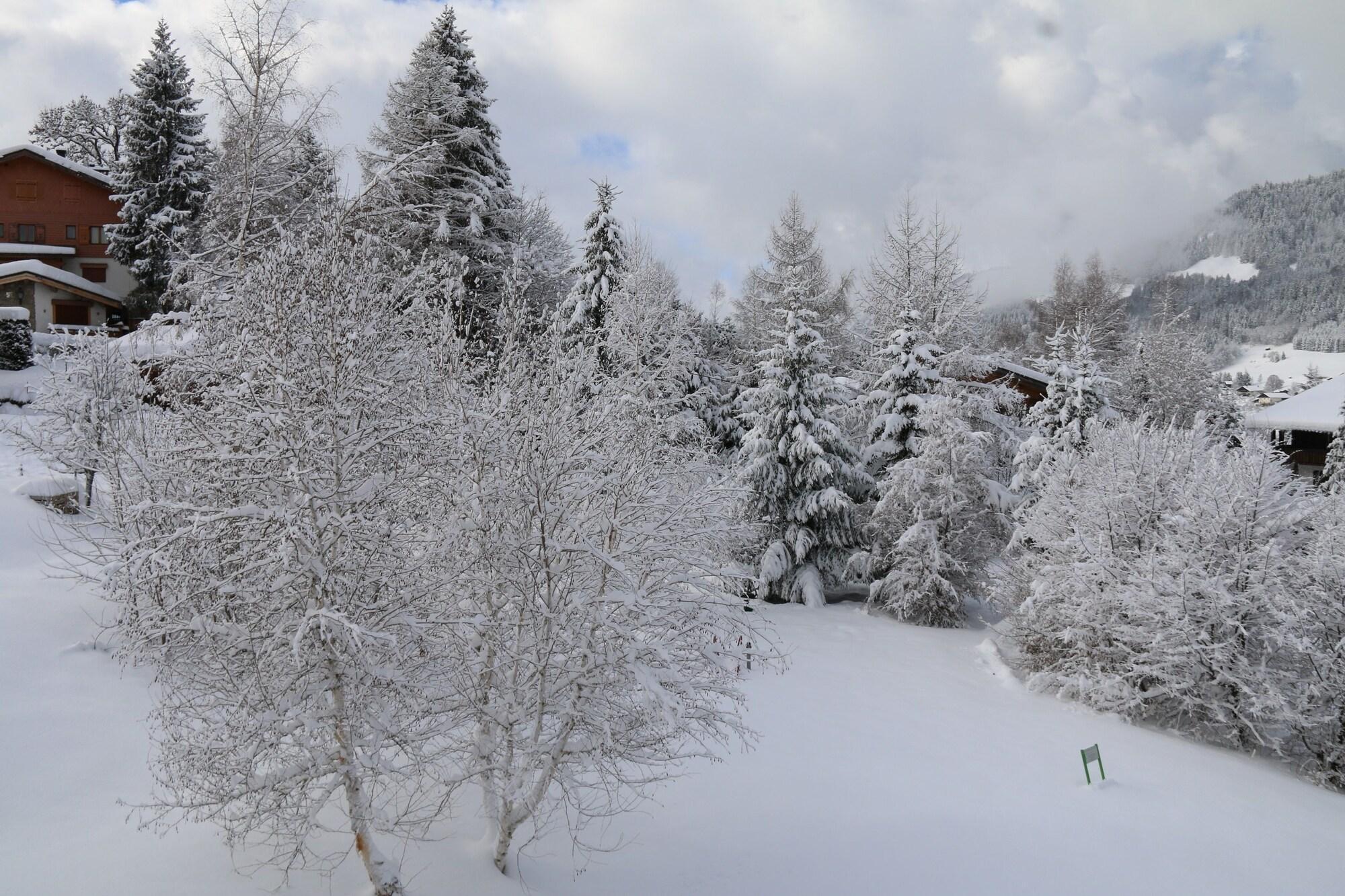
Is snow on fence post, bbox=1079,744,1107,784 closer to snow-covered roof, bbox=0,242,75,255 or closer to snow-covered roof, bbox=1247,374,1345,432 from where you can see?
snow-covered roof, bbox=1247,374,1345,432

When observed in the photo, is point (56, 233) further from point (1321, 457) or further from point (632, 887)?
point (1321, 457)

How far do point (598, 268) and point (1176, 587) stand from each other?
1490 cm

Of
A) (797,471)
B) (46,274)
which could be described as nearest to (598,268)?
(797,471)

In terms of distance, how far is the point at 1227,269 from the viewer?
600 feet

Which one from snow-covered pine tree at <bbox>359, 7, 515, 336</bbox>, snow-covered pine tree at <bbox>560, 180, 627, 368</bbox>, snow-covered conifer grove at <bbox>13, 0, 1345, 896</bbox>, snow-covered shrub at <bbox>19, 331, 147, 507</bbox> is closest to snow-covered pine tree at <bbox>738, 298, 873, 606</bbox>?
snow-covered conifer grove at <bbox>13, 0, 1345, 896</bbox>

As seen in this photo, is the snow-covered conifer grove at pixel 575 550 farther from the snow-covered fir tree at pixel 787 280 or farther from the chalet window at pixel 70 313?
the chalet window at pixel 70 313

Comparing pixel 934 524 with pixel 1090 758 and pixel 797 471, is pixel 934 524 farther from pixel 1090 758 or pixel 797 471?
pixel 1090 758

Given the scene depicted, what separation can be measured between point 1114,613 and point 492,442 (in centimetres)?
1239

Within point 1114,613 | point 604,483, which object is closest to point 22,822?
point 604,483

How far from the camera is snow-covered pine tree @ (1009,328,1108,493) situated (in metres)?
19.7

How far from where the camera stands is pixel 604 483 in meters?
6.36

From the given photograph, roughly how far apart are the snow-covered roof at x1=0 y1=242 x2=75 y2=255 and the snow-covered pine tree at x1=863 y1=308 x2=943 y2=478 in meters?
37.5

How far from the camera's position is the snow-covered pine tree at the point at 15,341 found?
2073cm

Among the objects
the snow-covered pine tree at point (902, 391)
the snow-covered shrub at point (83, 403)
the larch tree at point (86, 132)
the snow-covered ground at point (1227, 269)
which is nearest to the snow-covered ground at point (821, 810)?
the snow-covered shrub at point (83, 403)
